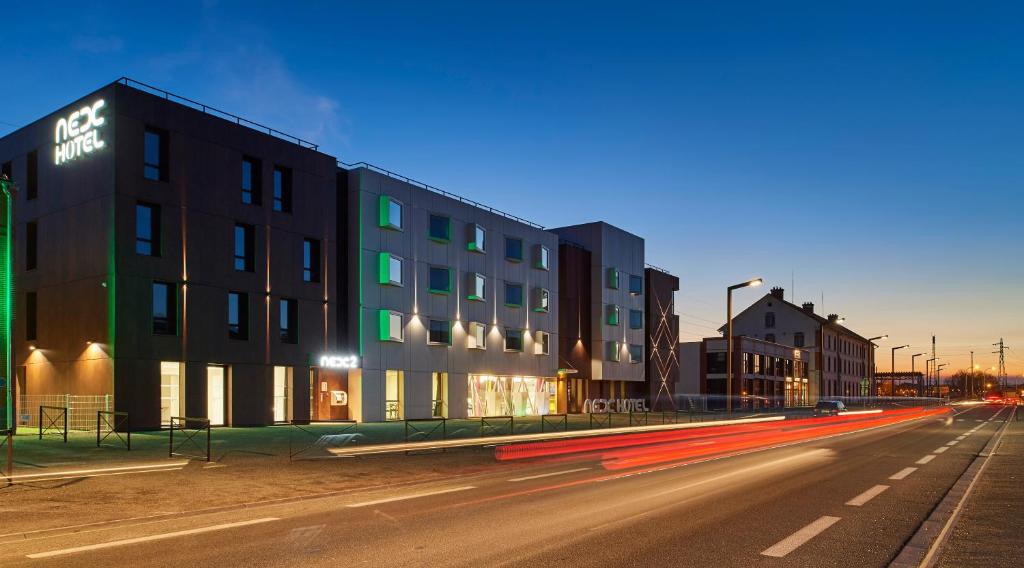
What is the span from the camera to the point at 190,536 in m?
9.95

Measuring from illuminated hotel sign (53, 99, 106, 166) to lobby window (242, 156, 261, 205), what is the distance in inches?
238

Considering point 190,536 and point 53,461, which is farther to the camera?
point 53,461

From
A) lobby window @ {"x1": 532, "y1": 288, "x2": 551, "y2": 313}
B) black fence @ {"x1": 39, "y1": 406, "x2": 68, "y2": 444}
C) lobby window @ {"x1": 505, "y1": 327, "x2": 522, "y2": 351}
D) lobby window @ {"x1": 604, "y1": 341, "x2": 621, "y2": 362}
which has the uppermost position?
lobby window @ {"x1": 532, "y1": 288, "x2": 551, "y2": 313}

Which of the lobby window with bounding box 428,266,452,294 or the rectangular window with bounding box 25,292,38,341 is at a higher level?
the lobby window with bounding box 428,266,452,294

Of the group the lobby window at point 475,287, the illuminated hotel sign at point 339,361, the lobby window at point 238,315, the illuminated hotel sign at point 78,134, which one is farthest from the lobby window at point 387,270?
the illuminated hotel sign at point 78,134

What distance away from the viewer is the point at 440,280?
42719mm

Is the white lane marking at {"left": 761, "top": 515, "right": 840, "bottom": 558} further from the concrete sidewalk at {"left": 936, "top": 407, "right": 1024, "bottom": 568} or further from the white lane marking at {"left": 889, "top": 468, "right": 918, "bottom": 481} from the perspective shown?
the white lane marking at {"left": 889, "top": 468, "right": 918, "bottom": 481}

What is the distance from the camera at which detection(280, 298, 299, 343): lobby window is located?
116 feet

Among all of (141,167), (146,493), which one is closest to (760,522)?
(146,493)

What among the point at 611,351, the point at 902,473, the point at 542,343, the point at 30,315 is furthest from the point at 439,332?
the point at 902,473

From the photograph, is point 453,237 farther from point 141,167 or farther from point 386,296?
point 141,167

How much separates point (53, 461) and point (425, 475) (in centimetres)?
887

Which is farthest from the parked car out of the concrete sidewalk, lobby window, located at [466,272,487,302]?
the concrete sidewalk

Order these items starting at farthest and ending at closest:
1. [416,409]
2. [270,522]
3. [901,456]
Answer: [416,409], [901,456], [270,522]
